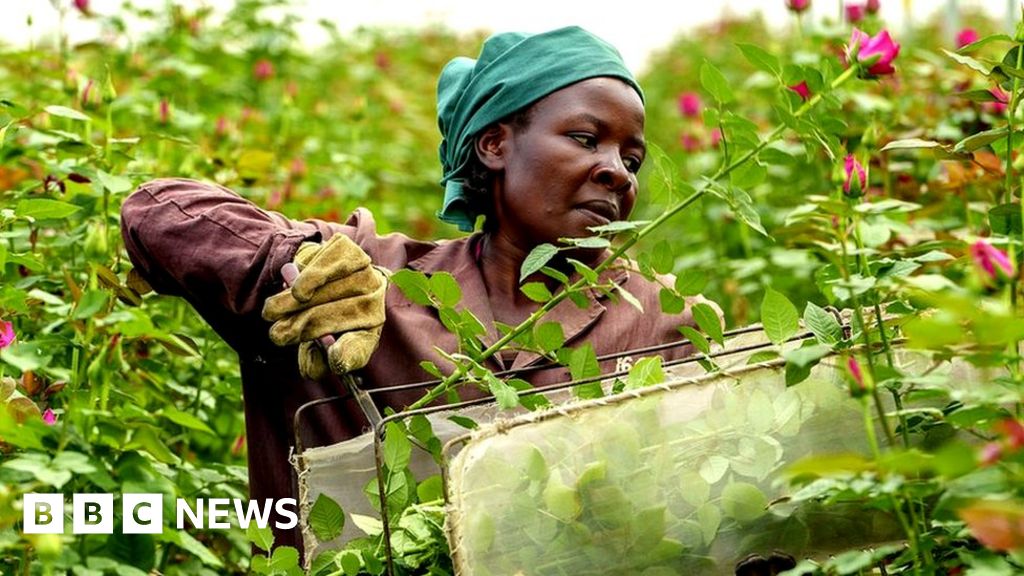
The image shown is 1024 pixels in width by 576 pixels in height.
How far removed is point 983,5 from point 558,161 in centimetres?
664

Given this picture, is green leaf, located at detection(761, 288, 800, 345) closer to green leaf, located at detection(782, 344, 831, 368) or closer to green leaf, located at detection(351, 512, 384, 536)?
green leaf, located at detection(782, 344, 831, 368)

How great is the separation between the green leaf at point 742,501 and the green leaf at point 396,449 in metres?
0.38

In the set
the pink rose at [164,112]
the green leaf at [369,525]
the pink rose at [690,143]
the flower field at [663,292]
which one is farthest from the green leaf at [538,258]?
the pink rose at [690,143]

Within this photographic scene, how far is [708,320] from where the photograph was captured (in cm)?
187

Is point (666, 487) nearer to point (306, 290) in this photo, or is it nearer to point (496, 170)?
point (306, 290)

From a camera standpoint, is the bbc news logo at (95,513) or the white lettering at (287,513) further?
the white lettering at (287,513)

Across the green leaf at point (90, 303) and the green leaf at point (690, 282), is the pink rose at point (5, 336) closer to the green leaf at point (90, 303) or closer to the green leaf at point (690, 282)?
the green leaf at point (90, 303)

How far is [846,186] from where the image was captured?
1688mm

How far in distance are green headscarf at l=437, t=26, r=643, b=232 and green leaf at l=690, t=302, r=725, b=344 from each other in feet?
2.26

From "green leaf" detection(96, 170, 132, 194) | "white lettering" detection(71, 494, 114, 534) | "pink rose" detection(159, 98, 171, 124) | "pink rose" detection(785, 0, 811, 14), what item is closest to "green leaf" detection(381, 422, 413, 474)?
"white lettering" detection(71, 494, 114, 534)

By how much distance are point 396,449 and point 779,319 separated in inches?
19.5

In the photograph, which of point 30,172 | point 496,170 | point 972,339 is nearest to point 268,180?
point 30,172

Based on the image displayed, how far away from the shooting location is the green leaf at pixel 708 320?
185 centimetres

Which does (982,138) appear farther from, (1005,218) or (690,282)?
(690,282)
